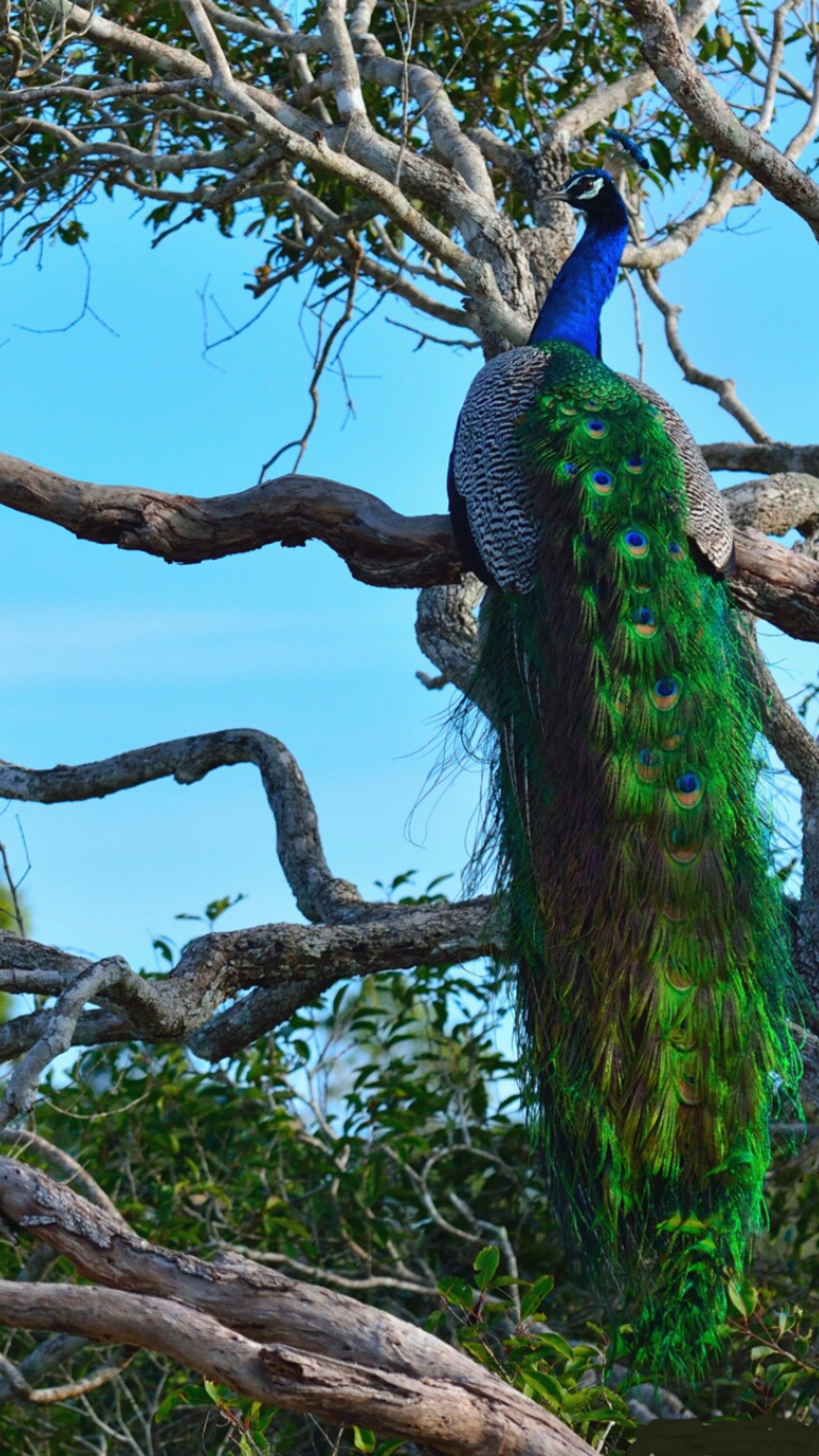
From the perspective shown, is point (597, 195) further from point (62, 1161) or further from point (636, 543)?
point (62, 1161)

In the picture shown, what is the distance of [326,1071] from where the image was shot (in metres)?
5.18

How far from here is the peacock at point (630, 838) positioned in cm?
315

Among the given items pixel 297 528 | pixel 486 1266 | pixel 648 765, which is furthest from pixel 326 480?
pixel 486 1266

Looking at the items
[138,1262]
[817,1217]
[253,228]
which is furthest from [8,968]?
[253,228]

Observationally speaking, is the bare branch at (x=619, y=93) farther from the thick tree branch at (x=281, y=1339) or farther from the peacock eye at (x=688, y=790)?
the thick tree branch at (x=281, y=1339)

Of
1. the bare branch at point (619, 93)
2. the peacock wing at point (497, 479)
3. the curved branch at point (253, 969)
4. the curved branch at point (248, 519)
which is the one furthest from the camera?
the bare branch at point (619, 93)

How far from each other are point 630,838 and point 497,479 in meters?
1.05

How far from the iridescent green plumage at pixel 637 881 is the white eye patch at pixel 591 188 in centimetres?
121

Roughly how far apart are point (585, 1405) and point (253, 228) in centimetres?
491

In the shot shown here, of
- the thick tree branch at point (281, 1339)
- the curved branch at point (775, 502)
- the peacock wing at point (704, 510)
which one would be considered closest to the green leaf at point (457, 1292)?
the thick tree branch at point (281, 1339)

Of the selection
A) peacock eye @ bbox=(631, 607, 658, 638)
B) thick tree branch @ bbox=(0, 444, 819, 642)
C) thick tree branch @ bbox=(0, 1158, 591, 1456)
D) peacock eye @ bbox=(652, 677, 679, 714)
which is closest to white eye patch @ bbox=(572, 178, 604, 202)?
thick tree branch @ bbox=(0, 444, 819, 642)

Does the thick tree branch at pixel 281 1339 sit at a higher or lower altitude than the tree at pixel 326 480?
lower

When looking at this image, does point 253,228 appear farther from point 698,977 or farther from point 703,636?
point 698,977

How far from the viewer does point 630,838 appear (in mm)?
3453
